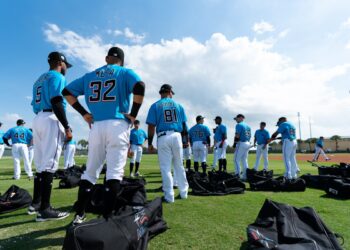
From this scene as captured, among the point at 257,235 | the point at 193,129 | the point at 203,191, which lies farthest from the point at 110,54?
the point at 193,129

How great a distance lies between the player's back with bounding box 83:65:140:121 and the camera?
362cm

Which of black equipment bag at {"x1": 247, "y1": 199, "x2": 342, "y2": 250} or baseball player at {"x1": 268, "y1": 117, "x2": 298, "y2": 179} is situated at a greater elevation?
baseball player at {"x1": 268, "y1": 117, "x2": 298, "y2": 179}

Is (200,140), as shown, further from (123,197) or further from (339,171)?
(123,197)

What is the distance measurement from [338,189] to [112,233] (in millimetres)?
6273

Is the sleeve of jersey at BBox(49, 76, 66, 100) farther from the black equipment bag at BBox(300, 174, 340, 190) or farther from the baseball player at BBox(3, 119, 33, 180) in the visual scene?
the baseball player at BBox(3, 119, 33, 180)

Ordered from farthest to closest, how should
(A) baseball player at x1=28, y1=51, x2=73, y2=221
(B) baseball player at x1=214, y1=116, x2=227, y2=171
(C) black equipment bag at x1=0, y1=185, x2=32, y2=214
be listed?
(B) baseball player at x1=214, y1=116, x2=227, y2=171 → (C) black equipment bag at x1=0, y1=185, x2=32, y2=214 → (A) baseball player at x1=28, y1=51, x2=73, y2=221

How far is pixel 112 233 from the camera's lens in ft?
8.03

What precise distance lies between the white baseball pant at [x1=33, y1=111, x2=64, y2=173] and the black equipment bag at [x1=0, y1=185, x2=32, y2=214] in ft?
4.16

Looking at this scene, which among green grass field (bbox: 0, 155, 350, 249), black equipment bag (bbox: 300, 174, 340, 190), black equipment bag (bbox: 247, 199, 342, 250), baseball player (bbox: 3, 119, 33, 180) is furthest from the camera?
baseball player (bbox: 3, 119, 33, 180)

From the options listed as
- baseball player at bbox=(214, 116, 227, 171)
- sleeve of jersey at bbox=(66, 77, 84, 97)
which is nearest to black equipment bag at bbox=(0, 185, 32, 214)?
sleeve of jersey at bbox=(66, 77, 84, 97)

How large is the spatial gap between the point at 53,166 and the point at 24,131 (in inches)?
351

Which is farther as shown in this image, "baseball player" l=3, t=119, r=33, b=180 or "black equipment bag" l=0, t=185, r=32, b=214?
"baseball player" l=3, t=119, r=33, b=180

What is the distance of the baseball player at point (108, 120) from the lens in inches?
138

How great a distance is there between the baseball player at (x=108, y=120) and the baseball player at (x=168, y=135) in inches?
87.2
